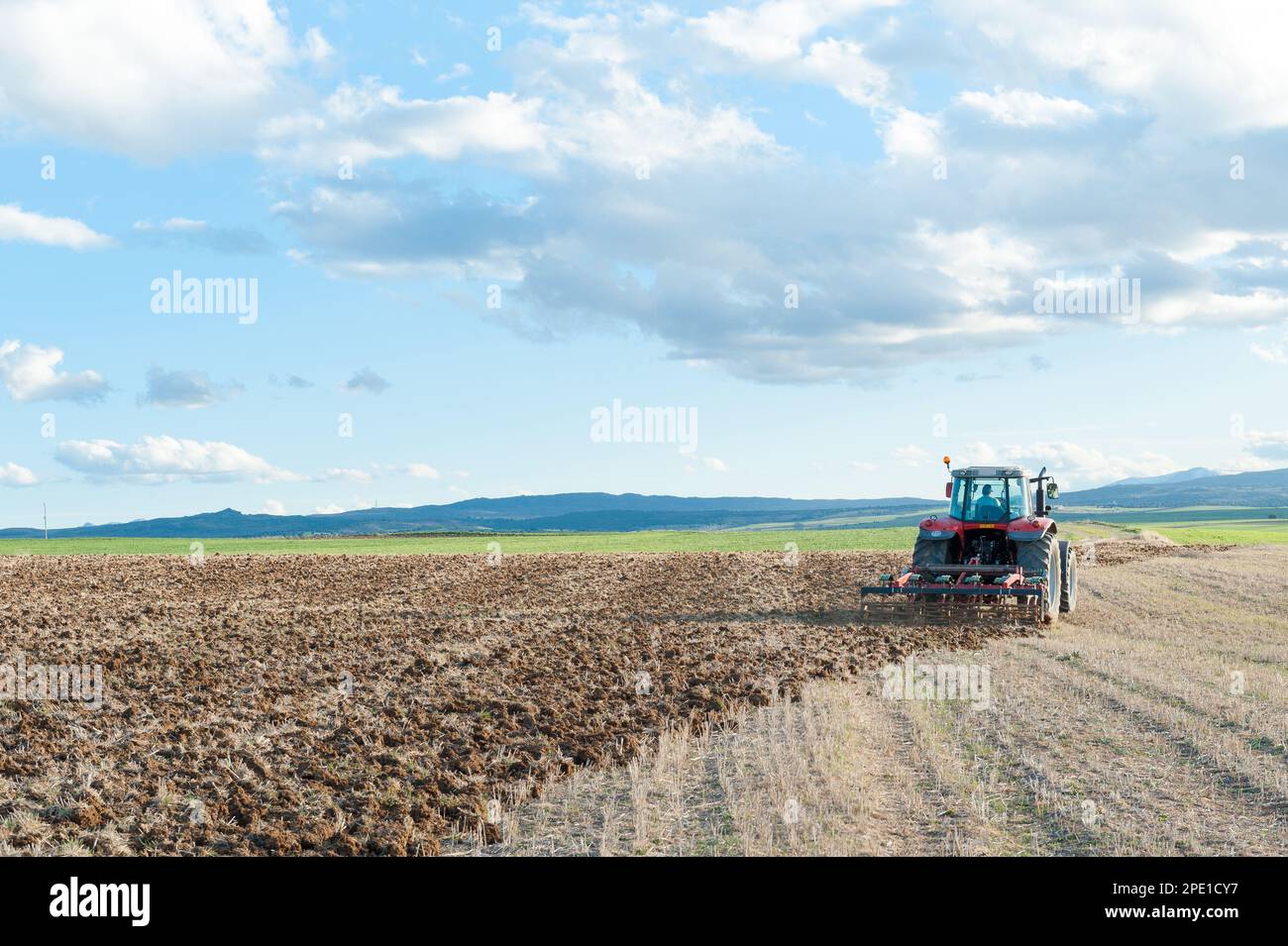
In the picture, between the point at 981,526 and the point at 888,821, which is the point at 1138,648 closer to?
the point at 981,526

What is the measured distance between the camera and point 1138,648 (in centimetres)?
1745

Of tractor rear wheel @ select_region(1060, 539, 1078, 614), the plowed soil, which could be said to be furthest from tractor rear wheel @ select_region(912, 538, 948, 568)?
tractor rear wheel @ select_region(1060, 539, 1078, 614)

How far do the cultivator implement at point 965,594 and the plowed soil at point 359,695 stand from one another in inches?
29.0

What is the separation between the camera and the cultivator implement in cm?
2014

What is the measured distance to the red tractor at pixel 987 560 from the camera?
806 inches

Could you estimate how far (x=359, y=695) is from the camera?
1404 centimetres

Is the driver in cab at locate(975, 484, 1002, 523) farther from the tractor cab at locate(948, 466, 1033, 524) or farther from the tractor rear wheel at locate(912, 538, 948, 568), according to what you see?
the tractor rear wheel at locate(912, 538, 948, 568)

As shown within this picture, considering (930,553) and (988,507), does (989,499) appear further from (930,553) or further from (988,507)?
(930,553)

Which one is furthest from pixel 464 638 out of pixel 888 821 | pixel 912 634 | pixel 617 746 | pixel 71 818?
pixel 888 821

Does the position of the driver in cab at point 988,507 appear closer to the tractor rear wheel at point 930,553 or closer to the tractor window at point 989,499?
the tractor window at point 989,499

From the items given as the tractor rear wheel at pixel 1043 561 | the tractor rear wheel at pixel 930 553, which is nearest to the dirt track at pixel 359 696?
the tractor rear wheel at pixel 1043 561

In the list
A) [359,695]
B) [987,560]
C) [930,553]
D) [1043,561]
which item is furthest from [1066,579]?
[359,695]

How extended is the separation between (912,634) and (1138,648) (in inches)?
144

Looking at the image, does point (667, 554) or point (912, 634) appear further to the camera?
point (667, 554)
